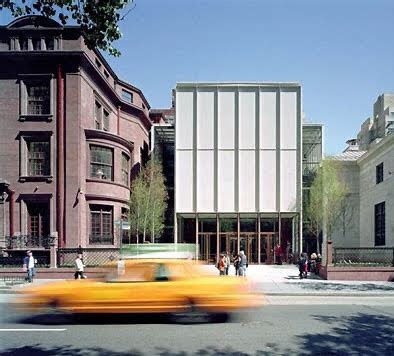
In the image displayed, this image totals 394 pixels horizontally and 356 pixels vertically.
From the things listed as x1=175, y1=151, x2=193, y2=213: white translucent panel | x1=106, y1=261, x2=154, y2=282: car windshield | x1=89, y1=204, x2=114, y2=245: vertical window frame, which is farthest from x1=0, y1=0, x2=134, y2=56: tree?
x1=175, y1=151, x2=193, y2=213: white translucent panel

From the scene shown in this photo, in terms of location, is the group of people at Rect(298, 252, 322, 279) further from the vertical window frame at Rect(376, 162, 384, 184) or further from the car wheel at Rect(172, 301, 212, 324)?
the car wheel at Rect(172, 301, 212, 324)

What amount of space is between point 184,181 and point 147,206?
4.14 m

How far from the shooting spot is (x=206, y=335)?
8.77 m

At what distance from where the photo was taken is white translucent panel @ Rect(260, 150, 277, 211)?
34.2 metres

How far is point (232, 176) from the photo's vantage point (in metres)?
34.5

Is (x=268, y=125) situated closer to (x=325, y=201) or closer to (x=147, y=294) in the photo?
(x=325, y=201)

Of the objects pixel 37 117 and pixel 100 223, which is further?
pixel 100 223

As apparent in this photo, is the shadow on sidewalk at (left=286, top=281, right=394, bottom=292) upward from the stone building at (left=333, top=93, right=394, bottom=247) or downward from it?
downward

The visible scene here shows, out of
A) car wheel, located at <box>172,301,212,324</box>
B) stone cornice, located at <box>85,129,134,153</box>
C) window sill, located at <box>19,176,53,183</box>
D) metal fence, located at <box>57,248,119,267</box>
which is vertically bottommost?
metal fence, located at <box>57,248,119,267</box>

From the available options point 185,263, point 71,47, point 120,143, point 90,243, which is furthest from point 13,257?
point 185,263

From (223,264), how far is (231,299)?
12083 millimetres

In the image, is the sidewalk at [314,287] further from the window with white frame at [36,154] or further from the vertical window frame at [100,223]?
the window with white frame at [36,154]

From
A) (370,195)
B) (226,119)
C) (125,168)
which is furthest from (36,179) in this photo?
(370,195)

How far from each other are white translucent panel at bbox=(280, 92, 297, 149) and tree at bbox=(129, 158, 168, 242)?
10629 millimetres
